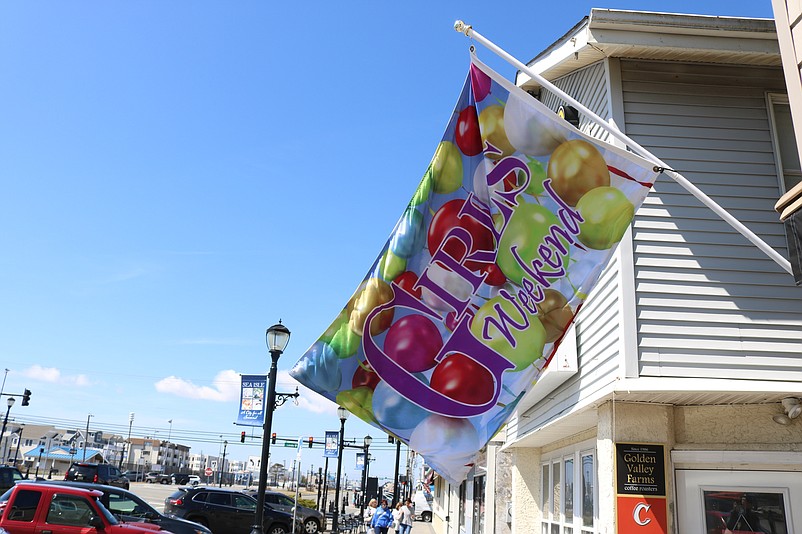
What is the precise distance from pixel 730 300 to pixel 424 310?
4.45m

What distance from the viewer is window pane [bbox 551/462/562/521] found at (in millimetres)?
11897

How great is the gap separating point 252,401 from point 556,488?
6.40 metres

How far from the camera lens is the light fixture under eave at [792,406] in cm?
717

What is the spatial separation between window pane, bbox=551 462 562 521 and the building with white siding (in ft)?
5.94

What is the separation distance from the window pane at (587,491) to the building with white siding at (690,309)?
30mm

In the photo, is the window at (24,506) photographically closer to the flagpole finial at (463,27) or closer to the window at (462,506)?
Result: the flagpole finial at (463,27)

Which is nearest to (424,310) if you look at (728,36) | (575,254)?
(575,254)

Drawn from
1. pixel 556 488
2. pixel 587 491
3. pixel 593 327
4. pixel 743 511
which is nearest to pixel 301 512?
pixel 556 488

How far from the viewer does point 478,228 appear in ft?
18.3

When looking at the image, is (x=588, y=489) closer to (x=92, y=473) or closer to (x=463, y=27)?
(x=463, y=27)

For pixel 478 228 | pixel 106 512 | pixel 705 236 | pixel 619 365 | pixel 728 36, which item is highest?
pixel 728 36

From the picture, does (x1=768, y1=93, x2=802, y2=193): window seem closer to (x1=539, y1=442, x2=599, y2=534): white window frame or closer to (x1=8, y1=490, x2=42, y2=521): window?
(x1=539, y1=442, x2=599, y2=534): white window frame

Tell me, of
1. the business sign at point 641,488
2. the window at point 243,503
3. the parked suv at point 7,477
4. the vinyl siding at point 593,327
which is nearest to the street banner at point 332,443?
the window at point 243,503

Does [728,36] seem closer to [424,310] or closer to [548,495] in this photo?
[424,310]
